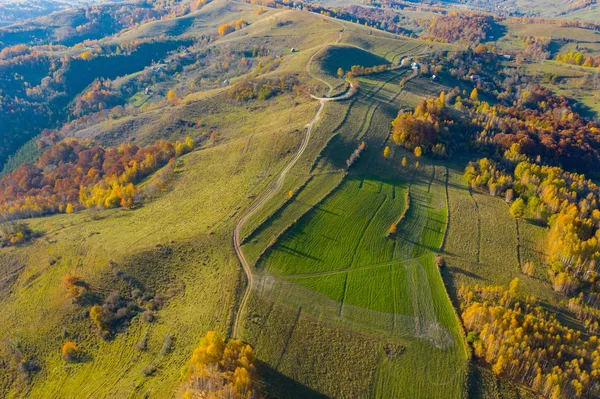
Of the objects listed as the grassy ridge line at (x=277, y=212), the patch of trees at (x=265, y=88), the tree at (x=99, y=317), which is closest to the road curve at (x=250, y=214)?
the grassy ridge line at (x=277, y=212)

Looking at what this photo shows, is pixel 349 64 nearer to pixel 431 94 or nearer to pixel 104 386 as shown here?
pixel 431 94

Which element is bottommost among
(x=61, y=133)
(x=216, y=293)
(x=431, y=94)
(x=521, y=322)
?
(x=61, y=133)

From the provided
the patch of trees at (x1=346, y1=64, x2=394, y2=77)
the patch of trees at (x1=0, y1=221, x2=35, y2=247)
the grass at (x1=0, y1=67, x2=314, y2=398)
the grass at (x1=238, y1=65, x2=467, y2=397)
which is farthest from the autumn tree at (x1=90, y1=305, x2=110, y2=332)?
the patch of trees at (x1=346, y1=64, x2=394, y2=77)

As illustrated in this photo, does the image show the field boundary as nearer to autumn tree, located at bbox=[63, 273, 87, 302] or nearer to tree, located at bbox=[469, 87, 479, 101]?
autumn tree, located at bbox=[63, 273, 87, 302]

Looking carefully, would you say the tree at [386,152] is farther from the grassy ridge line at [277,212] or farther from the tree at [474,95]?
the tree at [474,95]

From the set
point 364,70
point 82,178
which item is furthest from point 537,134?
point 82,178

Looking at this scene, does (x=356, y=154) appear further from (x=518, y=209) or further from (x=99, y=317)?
(x=99, y=317)

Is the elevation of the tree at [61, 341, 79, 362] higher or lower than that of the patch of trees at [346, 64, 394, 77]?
lower

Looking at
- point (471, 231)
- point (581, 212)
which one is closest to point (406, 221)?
point (471, 231)
